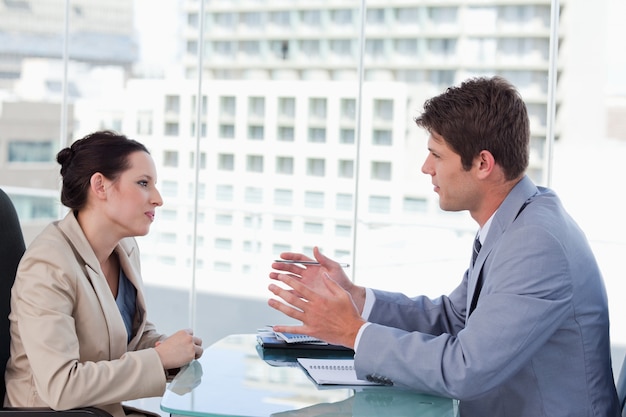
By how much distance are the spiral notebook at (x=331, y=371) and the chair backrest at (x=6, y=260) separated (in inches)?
27.4

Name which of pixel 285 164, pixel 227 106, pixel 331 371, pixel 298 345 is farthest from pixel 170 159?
pixel 331 371

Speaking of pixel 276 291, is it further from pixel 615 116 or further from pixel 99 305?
pixel 615 116

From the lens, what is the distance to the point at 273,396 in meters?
1.78

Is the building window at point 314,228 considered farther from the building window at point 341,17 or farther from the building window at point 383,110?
the building window at point 341,17

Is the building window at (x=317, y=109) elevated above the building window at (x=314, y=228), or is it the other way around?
the building window at (x=317, y=109)

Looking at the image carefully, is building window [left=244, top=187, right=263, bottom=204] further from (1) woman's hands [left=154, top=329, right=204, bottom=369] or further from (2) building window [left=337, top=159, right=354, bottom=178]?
(1) woman's hands [left=154, top=329, right=204, bottom=369]

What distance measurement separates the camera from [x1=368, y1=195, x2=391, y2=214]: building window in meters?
7.00

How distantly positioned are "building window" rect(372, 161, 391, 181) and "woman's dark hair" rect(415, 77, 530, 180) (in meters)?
A: 4.90

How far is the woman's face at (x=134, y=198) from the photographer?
85.0 inches

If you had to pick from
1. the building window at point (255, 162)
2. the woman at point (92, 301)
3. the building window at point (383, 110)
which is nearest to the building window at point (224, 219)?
the building window at point (255, 162)

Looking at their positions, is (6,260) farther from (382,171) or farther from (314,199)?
(382,171)

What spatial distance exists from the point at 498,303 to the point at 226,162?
17.7 feet

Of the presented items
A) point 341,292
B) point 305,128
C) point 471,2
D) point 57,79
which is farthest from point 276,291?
point 57,79

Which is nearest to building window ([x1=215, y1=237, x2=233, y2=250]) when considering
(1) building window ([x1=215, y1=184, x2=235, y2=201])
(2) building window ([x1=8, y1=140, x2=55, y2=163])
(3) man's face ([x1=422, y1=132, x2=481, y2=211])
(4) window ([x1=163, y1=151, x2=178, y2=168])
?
(1) building window ([x1=215, y1=184, x2=235, y2=201])
